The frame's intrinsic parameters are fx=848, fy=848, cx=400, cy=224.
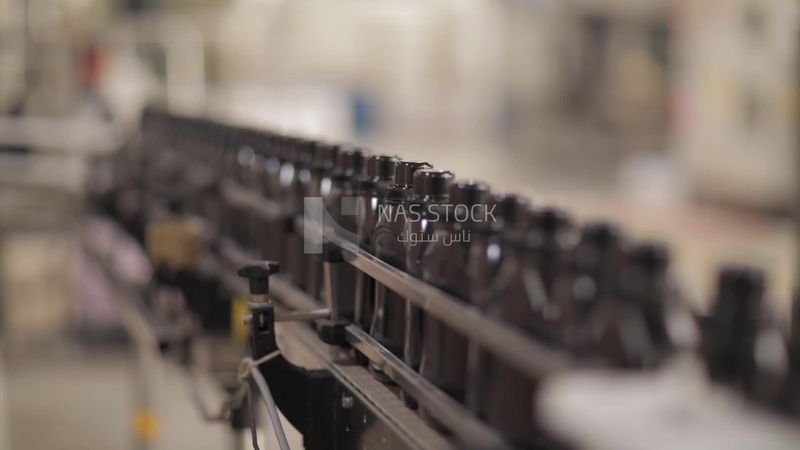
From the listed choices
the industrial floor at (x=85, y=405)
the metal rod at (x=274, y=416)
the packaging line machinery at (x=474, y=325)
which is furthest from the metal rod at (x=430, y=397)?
the industrial floor at (x=85, y=405)

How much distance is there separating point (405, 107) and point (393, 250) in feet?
24.0

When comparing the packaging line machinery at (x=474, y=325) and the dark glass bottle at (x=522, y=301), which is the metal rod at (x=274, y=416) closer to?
the packaging line machinery at (x=474, y=325)

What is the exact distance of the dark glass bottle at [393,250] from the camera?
1059 mm

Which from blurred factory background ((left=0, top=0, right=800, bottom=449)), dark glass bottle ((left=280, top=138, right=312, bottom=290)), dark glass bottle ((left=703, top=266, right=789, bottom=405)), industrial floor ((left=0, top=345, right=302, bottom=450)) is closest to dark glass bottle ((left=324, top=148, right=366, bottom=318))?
dark glass bottle ((left=280, top=138, right=312, bottom=290))

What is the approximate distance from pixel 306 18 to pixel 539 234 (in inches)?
281

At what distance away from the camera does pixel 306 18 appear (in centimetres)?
763

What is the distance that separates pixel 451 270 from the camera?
898 millimetres

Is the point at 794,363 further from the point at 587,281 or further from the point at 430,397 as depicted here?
the point at 430,397

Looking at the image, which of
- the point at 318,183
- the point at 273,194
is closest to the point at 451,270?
the point at 318,183

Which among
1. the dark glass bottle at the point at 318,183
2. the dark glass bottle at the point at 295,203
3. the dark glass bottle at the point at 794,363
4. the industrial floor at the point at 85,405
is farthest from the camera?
the industrial floor at the point at 85,405

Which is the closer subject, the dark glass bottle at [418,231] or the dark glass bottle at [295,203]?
the dark glass bottle at [418,231]

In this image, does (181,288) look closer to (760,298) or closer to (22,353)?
(760,298)

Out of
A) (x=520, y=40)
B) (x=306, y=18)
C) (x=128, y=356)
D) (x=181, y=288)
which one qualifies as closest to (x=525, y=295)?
(x=181, y=288)

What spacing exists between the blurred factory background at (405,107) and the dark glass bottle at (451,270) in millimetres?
2709
